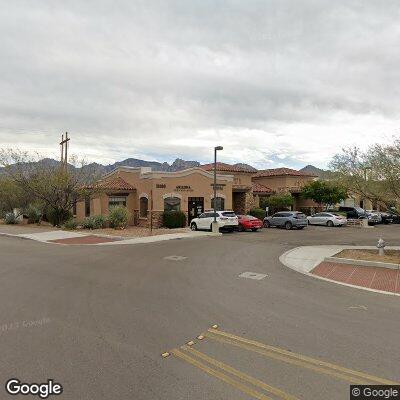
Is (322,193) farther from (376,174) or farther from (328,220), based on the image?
(376,174)

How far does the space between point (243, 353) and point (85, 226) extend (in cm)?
2411

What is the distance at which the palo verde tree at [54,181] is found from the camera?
2873 cm

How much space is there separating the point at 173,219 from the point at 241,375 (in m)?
25.3

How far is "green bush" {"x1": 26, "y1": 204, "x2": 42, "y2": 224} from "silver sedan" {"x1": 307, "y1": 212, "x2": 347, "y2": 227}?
2610cm

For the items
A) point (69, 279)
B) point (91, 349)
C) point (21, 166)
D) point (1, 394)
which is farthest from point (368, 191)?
point (21, 166)

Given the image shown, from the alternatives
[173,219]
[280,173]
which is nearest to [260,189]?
[280,173]

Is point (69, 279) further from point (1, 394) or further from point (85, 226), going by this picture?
point (85, 226)

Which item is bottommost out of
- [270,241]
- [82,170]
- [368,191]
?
[270,241]

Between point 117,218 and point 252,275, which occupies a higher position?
point 117,218

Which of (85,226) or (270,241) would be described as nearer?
(270,241)

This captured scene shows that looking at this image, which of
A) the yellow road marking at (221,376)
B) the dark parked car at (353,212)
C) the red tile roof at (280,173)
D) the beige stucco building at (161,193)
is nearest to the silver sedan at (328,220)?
the dark parked car at (353,212)

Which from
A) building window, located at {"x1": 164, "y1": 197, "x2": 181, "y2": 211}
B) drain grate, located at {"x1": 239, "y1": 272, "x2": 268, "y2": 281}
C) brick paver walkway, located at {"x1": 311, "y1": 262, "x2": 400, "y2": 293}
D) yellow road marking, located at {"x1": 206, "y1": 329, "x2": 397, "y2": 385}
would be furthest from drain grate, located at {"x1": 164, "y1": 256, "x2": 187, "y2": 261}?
building window, located at {"x1": 164, "y1": 197, "x2": 181, "y2": 211}

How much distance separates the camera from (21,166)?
30.6 metres

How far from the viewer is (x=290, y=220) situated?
100 ft
